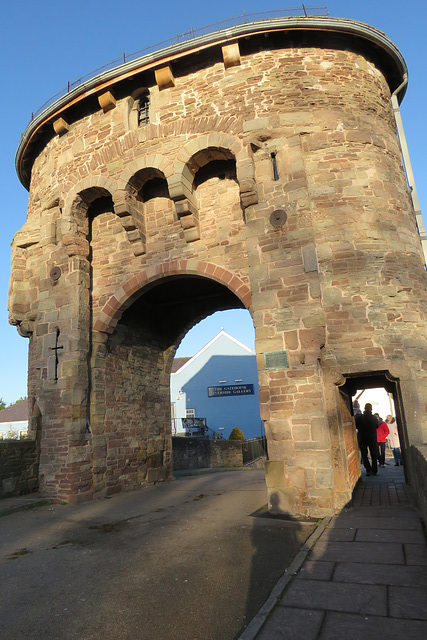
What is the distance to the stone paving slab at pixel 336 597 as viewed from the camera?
10.8 feet

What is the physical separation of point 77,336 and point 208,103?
19.4 ft

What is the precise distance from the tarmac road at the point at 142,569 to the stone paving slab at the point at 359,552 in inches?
14.2

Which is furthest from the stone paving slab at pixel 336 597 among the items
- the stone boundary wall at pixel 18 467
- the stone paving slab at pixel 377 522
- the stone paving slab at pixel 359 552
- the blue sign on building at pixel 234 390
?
the blue sign on building at pixel 234 390

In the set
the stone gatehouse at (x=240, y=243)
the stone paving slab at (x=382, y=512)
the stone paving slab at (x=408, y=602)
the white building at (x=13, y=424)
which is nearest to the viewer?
the stone paving slab at (x=408, y=602)

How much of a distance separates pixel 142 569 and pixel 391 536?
9.75ft

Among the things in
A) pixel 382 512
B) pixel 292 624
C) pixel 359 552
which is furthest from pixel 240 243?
pixel 292 624

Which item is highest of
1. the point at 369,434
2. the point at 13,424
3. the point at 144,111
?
the point at 144,111

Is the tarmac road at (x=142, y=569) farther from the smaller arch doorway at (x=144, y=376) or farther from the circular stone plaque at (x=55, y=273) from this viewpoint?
the circular stone plaque at (x=55, y=273)

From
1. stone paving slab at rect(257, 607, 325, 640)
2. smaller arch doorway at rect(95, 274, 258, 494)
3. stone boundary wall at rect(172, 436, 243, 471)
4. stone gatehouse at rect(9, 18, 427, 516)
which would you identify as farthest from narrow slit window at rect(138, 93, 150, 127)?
stone boundary wall at rect(172, 436, 243, 471)

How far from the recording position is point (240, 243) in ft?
28.0

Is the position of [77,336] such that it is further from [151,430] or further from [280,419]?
[280,419]

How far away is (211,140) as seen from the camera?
859 centimetres

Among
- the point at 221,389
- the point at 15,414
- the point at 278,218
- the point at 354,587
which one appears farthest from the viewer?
the point at 15,414

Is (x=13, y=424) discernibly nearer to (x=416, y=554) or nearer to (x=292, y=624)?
(x=416, y=554)
